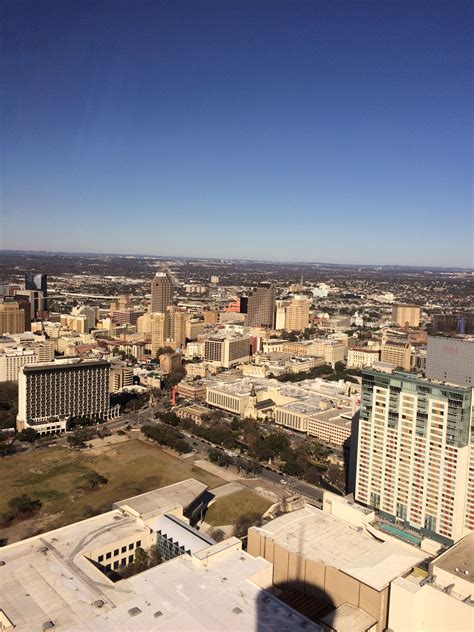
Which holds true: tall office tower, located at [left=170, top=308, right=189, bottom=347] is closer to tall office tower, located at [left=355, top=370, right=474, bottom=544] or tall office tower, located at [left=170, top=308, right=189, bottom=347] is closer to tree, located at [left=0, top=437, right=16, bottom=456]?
tree, located at [left=0, top=437, right=16, bottom=456]

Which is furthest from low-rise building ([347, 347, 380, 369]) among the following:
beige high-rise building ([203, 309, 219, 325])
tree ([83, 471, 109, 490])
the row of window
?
the row of window

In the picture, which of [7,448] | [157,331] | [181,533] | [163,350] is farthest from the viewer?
[157,331]

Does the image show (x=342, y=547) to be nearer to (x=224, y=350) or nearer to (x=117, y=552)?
(x=117, y=552)

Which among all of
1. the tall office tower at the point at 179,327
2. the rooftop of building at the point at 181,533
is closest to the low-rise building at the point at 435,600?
the rooftop of building at the point at 181,533

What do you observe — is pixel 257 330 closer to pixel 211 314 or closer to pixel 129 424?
pixel 211 314

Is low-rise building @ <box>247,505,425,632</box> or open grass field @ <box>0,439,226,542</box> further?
open grass field @ <box>0,439,226,542</box>

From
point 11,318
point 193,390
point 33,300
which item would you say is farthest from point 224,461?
point 33,300

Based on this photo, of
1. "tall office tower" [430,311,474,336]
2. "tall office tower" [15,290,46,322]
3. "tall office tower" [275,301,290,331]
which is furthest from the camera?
"tall office tower" [275,301,290,331]

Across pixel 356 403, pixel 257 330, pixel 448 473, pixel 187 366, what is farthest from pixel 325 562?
pixel 257 330
